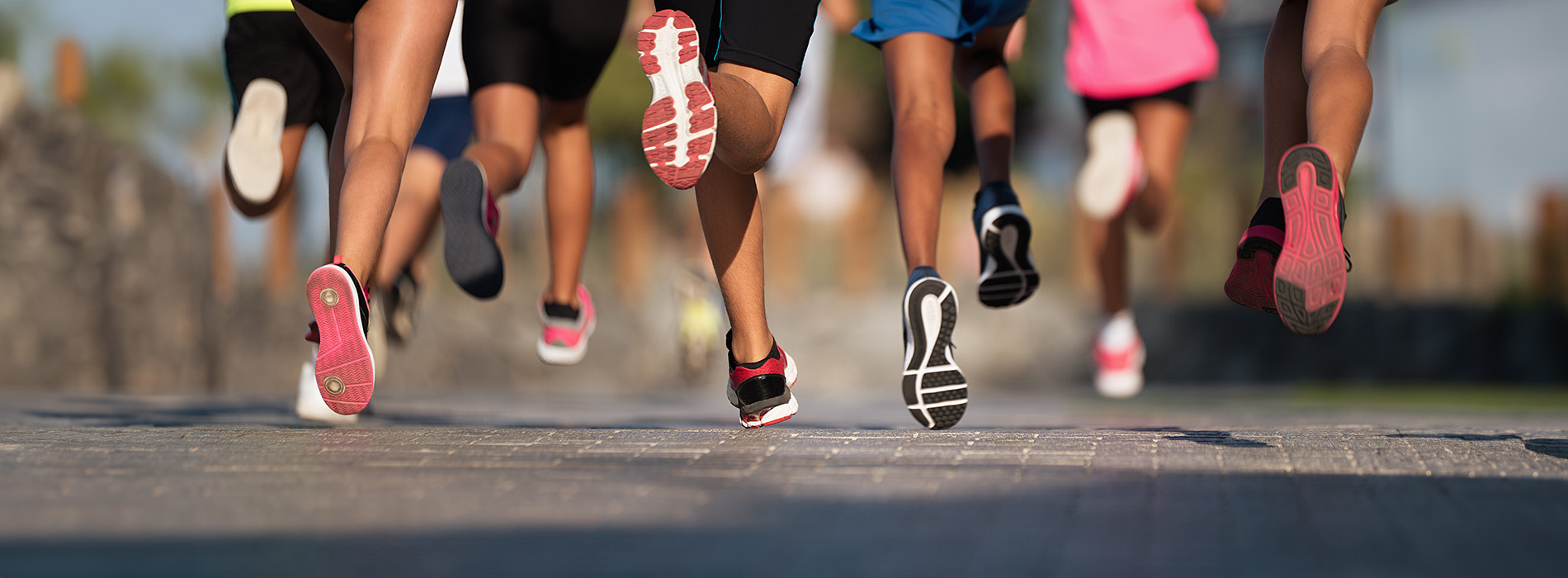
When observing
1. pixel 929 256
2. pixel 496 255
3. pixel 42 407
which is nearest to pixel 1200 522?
pixel 929 256

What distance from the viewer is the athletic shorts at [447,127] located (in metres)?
4.24

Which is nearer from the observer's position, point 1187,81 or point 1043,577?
point 1043,577

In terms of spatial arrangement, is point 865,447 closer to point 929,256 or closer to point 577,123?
point 929,256

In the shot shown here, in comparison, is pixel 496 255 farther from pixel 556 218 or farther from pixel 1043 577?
pixel 1043 577

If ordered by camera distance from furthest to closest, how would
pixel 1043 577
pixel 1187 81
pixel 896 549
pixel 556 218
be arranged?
pixel 1187 81 < pixel 556 218 < pixel 896 549 < pixel 1043 577

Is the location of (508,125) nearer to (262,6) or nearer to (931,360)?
(262,6)

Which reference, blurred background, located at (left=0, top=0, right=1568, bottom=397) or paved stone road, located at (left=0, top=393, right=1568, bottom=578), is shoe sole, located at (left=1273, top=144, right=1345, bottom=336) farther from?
blurred background, located at (left=0, top=0, right=1568, bottom=397)

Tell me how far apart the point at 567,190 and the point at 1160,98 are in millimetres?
2178

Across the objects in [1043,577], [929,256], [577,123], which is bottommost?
[1043,577]

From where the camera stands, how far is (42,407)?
452 centimetres

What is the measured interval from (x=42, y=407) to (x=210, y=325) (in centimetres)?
434

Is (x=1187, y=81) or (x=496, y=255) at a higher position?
(x=1187, y=81)

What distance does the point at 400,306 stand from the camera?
3.93m

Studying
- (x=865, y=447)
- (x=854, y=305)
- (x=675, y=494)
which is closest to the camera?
(x=675, y=494)
